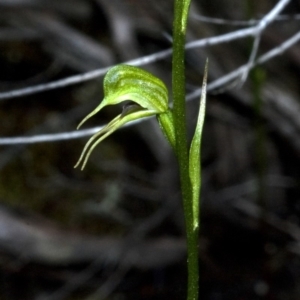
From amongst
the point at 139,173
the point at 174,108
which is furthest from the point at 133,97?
the point at 139,173

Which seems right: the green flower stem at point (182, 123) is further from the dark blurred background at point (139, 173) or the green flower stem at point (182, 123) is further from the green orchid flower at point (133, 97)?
the dark blurred background at point (139, 173)

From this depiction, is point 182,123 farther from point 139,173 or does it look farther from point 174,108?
point 139,173

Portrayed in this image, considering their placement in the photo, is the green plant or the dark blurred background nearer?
the green plant

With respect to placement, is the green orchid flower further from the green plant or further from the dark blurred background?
the dark blurred background

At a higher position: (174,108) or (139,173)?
(139,173)

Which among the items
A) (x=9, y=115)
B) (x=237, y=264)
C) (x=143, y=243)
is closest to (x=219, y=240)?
(x=237, y=264)

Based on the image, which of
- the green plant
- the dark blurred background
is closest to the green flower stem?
the green plant

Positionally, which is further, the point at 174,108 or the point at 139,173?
the point at 139,173
